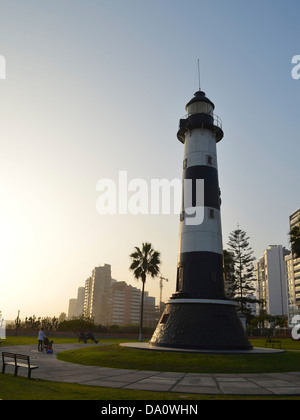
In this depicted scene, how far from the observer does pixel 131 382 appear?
12.1 m

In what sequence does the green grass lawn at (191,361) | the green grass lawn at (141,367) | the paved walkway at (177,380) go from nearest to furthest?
the green grass lawn at (141,367), the paved walkway at (177,380), the green grass lawn at (191,361)

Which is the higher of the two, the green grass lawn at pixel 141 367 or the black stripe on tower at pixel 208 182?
the black stripe on tower at pixel 208 182

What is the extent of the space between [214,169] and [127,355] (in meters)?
14.5

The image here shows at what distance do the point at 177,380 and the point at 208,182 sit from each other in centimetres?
1519

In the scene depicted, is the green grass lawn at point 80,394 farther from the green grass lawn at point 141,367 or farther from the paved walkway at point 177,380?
the paved walkway at point 177,380

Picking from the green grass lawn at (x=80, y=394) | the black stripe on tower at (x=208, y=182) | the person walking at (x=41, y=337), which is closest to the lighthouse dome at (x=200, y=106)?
the black stripe on tower at (x=208, y=182)

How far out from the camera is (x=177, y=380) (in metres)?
12.8

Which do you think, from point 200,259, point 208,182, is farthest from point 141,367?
point 208,182

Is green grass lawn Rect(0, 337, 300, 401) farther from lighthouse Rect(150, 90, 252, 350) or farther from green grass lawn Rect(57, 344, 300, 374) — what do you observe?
lighthouse Rect(150, 90, 252, 350)

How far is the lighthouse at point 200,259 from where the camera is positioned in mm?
21188

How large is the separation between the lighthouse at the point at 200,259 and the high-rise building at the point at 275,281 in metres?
149
